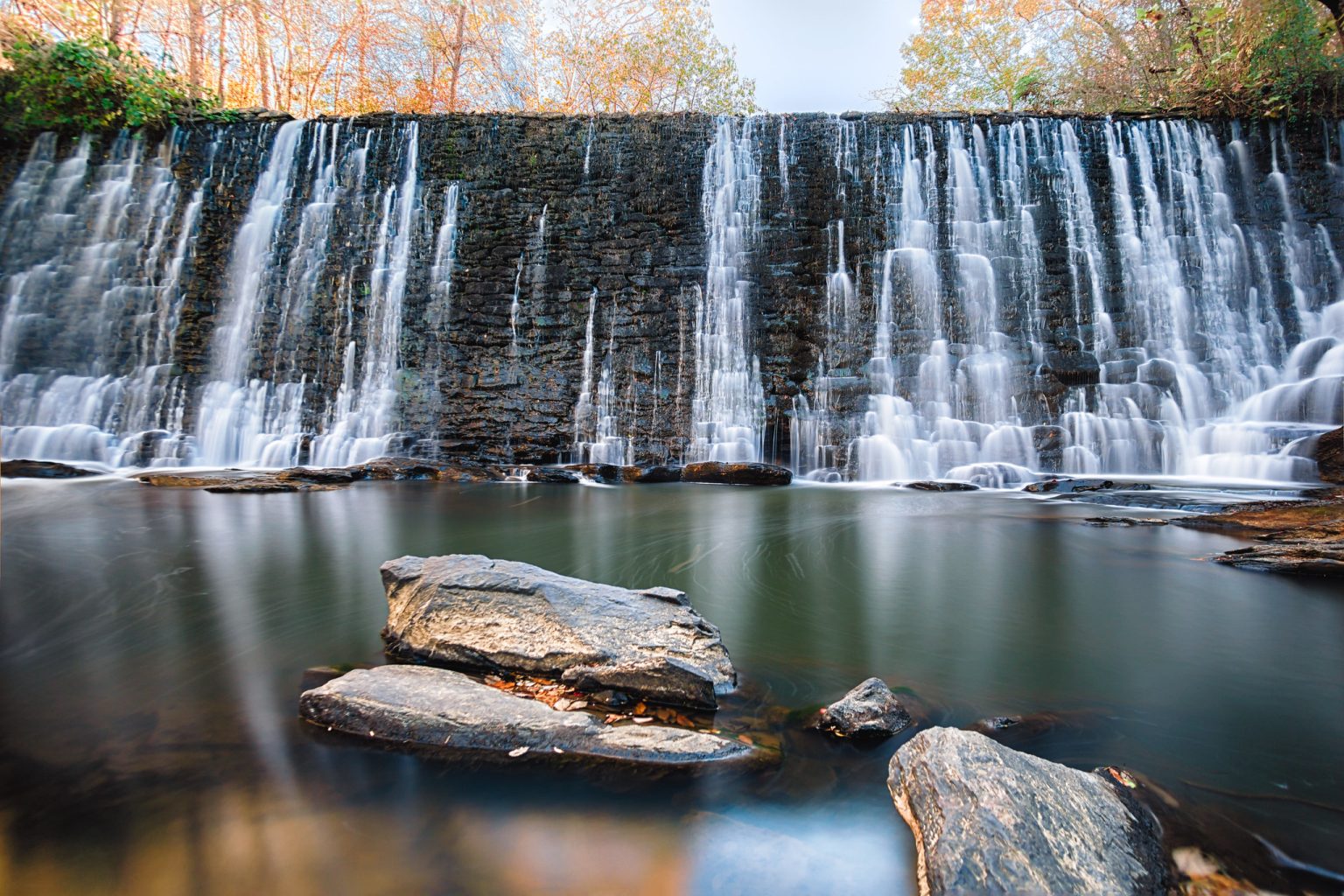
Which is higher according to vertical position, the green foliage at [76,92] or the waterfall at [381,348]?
the green foliage at [76,92]

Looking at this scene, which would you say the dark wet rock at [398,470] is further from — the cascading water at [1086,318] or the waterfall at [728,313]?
the cascading water at [1086,318]

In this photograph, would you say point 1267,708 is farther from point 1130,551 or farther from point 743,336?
point 743,336

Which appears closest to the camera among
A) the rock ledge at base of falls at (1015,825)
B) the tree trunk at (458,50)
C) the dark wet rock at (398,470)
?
the rock ledge at base of falls at (1015,825)

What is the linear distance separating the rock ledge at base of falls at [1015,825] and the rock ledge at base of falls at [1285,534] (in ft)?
11.7

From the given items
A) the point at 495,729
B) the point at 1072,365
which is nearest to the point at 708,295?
the point at 1072,365

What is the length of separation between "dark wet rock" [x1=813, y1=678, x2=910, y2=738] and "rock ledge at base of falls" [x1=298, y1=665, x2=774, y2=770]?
0.81 feet

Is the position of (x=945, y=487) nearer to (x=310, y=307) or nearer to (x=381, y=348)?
(x=381, y=348)

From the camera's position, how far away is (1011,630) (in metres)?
3.01

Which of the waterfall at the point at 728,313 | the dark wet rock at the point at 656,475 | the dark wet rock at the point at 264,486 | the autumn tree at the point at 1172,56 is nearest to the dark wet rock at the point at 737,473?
the dark wet rock at the point at 656,475

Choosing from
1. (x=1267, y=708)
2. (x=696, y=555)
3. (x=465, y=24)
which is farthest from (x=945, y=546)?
(x=465, y=24)

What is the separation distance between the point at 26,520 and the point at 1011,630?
28.8 ft

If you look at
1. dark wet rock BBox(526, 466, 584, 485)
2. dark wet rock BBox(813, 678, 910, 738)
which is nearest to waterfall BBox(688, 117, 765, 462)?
dark wet rock BBox(526, 466, 584, 485)

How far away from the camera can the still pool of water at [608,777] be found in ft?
4.38

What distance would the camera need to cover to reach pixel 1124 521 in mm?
5969
